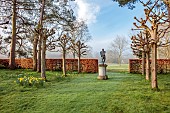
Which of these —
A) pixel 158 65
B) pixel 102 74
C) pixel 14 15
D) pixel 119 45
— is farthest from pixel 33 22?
pixel 119 45

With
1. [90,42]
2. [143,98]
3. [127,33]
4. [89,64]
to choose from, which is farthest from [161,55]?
[143,98]

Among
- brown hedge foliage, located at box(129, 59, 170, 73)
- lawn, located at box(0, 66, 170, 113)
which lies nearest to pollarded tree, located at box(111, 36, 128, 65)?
brown hedge foliage, located at box(129, 59, 170, 73)

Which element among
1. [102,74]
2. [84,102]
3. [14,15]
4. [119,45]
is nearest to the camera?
[84,102]

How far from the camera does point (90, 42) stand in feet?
96.4

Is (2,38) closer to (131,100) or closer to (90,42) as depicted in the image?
(90,42)

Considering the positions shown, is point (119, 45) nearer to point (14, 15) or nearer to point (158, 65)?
point (158, 65)

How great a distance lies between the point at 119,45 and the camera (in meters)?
31.2

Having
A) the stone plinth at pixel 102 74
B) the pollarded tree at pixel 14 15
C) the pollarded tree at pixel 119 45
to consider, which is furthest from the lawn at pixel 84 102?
the pollarded tree at pixel 119 45

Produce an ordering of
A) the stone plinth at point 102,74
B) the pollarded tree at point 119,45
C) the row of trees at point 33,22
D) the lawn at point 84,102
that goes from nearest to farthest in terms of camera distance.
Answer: the lawn at point 84,102 < the stone plinth at point 102,74 < the row of trees at point 33,22 < the pollarded tree at point 119,45

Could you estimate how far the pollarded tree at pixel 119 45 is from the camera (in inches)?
1210

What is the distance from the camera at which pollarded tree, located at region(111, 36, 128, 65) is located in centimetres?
3072

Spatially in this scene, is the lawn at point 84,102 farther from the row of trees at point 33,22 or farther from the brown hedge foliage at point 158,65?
the brown hedge foliage at point 158,65

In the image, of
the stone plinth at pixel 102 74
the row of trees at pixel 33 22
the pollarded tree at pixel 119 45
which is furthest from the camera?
the pollarded tree at pixel 119 45

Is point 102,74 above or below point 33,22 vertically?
below
